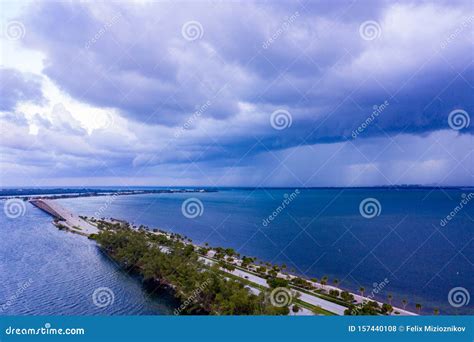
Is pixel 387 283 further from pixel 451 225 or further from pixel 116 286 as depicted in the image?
pixel 451 225

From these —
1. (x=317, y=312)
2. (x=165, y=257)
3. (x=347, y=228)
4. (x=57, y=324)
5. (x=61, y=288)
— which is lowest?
(x=57, y=324)

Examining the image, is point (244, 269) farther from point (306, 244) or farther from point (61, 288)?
point (306, 244)

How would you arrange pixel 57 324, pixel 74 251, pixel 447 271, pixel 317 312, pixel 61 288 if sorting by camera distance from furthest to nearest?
pixel 74 251
pixel 447 271
pixel 61 288
pixel 317 312
pixel 57 324

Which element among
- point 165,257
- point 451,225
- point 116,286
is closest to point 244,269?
point 165,257

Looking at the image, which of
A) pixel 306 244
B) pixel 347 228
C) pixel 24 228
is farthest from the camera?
pixel 347 228

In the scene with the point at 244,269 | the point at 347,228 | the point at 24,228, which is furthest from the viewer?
the point at 347,228

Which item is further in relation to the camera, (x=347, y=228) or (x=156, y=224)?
(x=156, y=224)

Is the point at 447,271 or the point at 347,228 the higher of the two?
the point at 347,228

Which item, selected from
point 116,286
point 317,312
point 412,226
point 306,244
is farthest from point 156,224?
point 317,312

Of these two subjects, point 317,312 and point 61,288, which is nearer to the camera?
point 317,312
